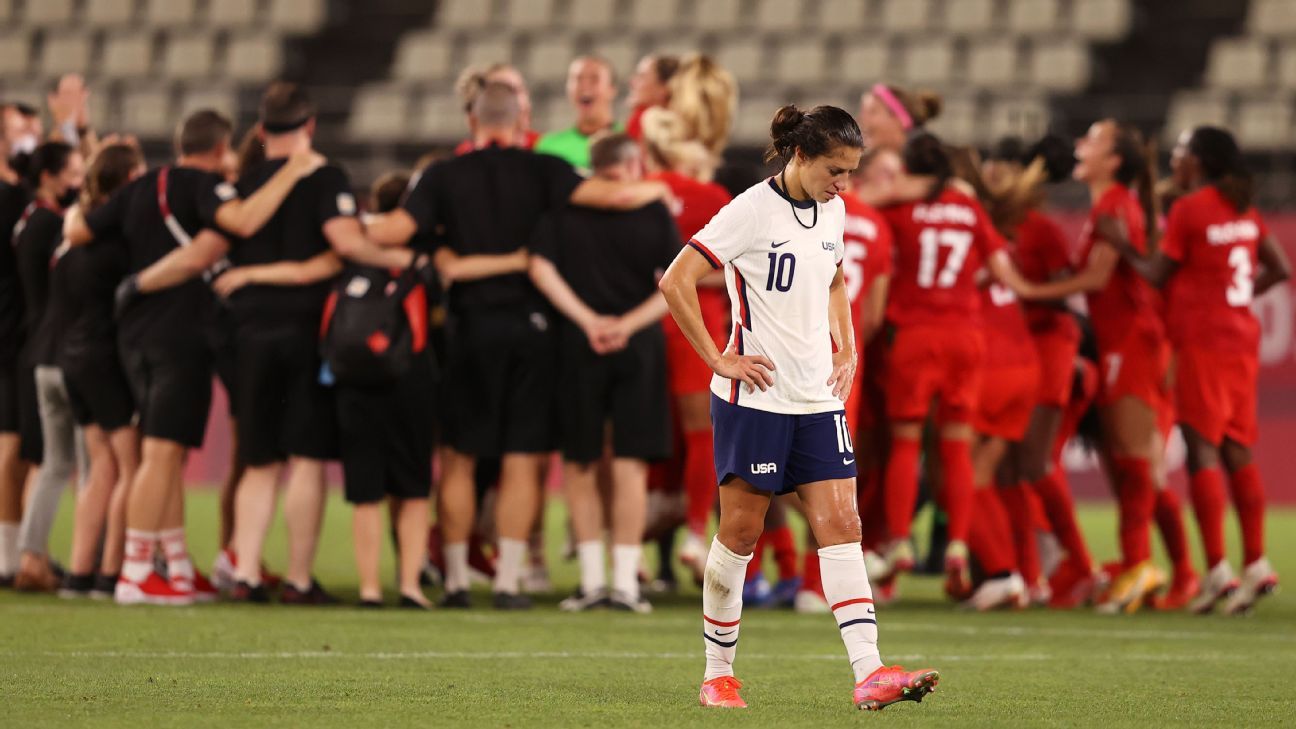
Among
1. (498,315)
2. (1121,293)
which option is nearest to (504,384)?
(498,315)

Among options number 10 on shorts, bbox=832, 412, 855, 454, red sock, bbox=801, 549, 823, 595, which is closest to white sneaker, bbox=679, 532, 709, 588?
red sock, bbox=801, 549, 823, 595

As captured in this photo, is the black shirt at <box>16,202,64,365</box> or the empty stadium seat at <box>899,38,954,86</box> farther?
the empty stadium seat at <box>899,38,954,86</box>

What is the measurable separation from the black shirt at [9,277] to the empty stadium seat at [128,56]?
12.2 meters

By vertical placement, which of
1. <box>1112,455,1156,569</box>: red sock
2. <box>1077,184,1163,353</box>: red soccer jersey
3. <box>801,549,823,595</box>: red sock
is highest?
<box>1077,184,1163,353</box>: red soccer jersey

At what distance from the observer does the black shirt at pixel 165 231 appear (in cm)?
880

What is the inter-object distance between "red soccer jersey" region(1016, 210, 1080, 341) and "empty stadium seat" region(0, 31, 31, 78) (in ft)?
49.7

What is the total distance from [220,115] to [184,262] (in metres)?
0.81

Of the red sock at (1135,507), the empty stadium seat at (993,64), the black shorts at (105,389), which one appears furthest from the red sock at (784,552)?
the empty stadium seat at (993,64)

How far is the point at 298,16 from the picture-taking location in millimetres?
22109

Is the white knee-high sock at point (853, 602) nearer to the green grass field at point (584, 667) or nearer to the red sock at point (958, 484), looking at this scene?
the green grass field at point (584, 667)

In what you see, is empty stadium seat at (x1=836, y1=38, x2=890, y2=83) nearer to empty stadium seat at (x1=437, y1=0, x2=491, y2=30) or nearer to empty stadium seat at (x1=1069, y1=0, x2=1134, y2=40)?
empty stadium seat at (x1=1069, y1=0, x2=1134, y2=40)

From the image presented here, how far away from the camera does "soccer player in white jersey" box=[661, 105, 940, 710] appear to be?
570 centimetres

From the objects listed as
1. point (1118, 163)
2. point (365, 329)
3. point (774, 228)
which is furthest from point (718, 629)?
point (1118, 163)

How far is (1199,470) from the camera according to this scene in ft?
31.5
